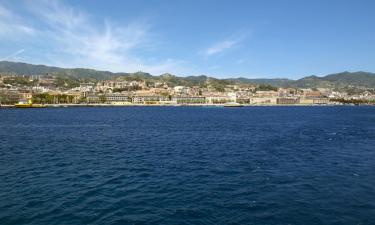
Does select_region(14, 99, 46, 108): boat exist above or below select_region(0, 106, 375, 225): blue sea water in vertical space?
below

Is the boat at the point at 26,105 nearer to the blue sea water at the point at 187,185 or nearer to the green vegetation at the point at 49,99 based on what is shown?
the green vegetation at the point at 49,99

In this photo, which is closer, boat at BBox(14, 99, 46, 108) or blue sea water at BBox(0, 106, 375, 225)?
blue sea water at BBox(0, 106, 375, 225)

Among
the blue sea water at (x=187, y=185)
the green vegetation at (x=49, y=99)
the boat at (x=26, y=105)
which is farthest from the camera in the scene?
the green vegetation at (x=49, y=99)

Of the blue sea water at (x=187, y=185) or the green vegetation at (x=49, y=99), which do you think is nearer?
the blue sea water at (x=187, y=185)

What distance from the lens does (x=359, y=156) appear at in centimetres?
2827

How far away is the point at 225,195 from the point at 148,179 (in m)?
5.08

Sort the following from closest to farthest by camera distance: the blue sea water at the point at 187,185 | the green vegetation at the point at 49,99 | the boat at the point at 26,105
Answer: the blue sea water at the point at 187,185
the boat at the point at 26,105
the green vegetation at the point at 49,99

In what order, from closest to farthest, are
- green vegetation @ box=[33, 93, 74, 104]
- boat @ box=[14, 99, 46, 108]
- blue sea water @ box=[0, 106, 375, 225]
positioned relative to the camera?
blue sea water @ box=[0, 106, 375, 225], boat @ box=[14, 99, 46, 108], green vegetation @ box=[33, 93, 74, 104]

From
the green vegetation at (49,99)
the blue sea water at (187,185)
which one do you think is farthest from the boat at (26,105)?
the blue sea water at (187,185)

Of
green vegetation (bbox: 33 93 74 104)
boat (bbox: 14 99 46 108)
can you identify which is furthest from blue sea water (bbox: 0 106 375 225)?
green vegetation (bbox: 33 93 74 104)

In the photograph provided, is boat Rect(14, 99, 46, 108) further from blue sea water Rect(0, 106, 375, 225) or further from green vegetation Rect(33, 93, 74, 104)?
blue sea water Rect(0, 106, 375, 225)

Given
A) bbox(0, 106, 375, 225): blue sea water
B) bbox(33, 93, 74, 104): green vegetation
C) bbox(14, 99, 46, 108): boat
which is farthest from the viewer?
bbox(33, 93, 74, 104): green vegetation

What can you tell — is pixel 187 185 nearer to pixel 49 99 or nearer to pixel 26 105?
pixel 26 105

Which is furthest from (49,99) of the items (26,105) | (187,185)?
(187,185)
